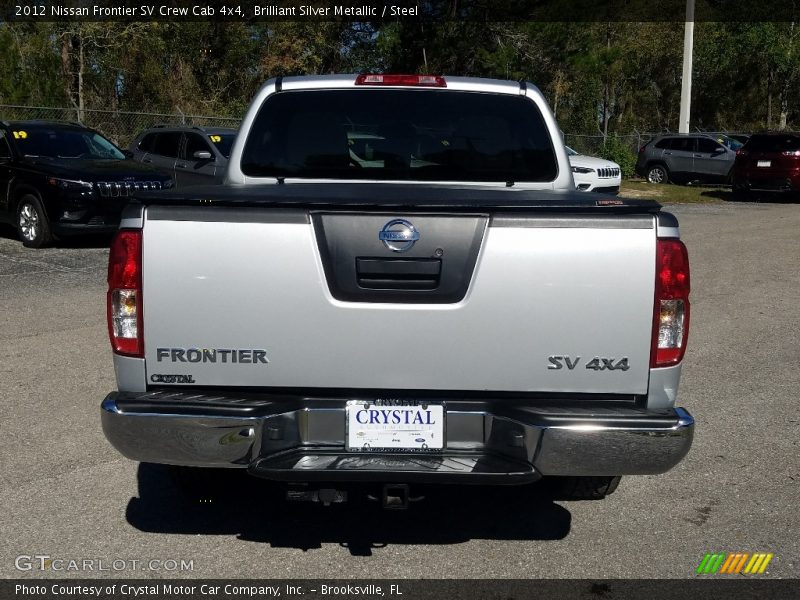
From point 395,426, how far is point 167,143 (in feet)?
50.2

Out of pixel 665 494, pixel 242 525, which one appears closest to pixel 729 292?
pixel 665 494

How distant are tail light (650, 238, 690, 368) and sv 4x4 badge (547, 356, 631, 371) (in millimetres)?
122

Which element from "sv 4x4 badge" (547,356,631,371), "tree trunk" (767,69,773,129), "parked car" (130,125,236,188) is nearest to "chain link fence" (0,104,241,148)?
"parked car" (130,125,236,188)

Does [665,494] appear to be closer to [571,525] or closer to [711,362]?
[571,525]

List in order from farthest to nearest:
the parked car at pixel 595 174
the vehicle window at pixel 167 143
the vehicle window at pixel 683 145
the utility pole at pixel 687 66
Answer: the utility pole at pixel 687 66 < the vehicle window at pixel 683 145 < the parked car at pixel 595 174 < the vehicle window at pixel 167 143

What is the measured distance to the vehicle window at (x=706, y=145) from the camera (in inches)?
1157

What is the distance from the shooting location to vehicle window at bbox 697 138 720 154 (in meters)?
29.4

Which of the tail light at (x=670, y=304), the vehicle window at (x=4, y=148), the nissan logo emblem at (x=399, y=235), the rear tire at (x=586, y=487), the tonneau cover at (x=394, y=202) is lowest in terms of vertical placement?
the rear tire at (x=586, y=487)

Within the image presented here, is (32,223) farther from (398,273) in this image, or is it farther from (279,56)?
(279,56)

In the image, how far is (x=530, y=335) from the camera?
3.63 m

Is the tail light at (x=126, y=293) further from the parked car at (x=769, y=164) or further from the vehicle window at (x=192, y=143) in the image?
the parked car at (x=769, y=164)

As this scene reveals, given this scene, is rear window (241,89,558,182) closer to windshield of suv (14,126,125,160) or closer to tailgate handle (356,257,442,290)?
tailgate handle (356,257,442,290)

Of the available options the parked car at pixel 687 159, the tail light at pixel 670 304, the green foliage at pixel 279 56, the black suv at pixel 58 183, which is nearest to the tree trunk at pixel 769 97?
the green foliage at pixel 279 56

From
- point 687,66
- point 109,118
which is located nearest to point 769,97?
point 687,66
